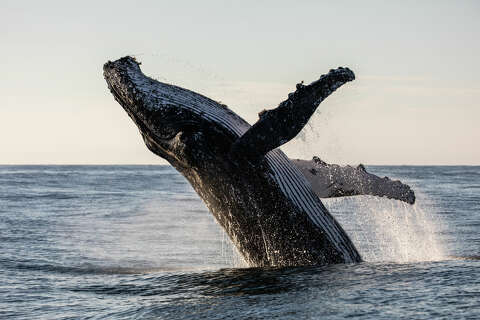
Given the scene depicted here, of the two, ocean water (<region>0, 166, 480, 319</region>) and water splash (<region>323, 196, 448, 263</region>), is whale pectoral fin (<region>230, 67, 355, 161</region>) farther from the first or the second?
water splash (<region>323, 196, 448, 263</region>)

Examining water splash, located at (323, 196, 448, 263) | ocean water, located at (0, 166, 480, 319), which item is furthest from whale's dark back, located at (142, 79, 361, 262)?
water splash, located at (323, 196, 448, 263)

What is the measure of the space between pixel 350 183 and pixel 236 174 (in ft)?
5.11

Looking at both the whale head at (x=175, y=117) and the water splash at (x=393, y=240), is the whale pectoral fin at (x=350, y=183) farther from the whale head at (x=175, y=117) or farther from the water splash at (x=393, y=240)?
the whale head at (x=175, y=117)

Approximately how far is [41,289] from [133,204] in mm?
18809

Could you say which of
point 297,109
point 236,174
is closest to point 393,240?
point 236,174

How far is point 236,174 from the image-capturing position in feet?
25.1

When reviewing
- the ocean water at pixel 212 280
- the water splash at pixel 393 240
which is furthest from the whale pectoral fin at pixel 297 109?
the water splash at pixel 393 240

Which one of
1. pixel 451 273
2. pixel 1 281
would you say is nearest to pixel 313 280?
pixel 451 273

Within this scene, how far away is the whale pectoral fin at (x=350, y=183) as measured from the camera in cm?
831

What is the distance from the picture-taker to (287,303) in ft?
19.3

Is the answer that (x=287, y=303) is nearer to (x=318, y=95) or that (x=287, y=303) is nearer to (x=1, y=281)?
(x=318, y=95)

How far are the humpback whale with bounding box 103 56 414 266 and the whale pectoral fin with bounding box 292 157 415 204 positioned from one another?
29 mm

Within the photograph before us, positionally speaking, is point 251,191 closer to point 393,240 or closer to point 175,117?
point 175,117

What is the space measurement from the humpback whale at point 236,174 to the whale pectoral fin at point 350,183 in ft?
0.09
